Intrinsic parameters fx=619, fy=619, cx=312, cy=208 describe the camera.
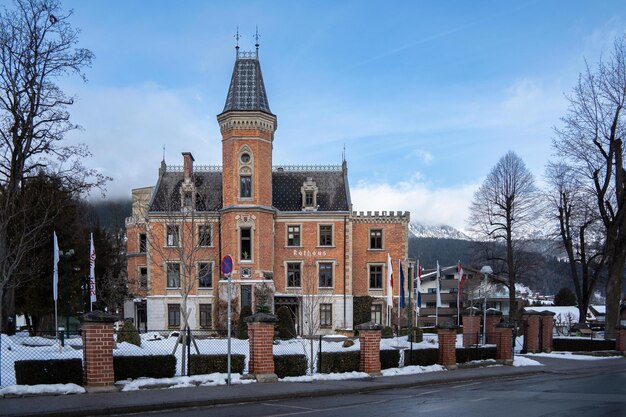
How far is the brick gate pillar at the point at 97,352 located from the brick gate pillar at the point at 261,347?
13.0 feet

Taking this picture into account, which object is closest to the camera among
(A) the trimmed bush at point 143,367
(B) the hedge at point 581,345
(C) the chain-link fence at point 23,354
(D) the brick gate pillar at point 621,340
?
(A) the trimmed bush at point 143,367

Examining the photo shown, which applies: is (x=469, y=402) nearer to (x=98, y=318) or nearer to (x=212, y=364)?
(x=212, y=364)

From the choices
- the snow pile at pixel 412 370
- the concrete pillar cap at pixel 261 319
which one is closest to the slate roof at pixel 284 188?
the snow pile at pixel 412 370

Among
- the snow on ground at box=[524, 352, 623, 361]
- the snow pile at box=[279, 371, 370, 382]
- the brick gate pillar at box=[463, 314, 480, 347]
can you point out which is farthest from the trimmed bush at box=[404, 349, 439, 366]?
the snow on ground at box=[524, 352, 623, 361]

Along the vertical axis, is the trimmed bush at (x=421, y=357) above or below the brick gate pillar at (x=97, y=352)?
below

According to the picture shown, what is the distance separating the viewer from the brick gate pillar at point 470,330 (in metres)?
26.6

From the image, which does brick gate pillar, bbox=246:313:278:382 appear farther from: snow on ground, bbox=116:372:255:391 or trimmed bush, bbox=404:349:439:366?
trimmed bush, bbox=404:349:439:366

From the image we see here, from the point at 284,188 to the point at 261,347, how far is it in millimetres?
32102

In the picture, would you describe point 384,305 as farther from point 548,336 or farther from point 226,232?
point 548,336

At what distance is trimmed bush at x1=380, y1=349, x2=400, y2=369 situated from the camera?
68.4 feet

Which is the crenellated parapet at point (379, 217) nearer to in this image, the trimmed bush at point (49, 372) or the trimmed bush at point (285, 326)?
the trimmed bush at point (285, 326)

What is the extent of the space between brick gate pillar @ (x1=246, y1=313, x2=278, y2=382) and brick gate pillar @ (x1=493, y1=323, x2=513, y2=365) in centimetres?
1170

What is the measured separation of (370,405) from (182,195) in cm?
3268

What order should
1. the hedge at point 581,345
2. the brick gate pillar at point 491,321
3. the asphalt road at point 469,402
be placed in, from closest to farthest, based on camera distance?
the asphalt road at point 469,402 < the brick gate pillar at point 491,321 < the hedge at point 581,345
